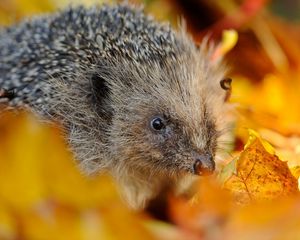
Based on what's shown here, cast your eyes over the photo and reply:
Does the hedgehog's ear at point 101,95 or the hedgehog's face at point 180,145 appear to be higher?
the hedgehog's ear at point 101,95

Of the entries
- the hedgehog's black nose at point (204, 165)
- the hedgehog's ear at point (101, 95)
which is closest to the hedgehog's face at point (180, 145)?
the hedgehog's black nose at point (204, 165)

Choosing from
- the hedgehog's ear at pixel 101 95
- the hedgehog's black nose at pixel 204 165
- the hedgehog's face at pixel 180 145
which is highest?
the hedgehog's ear at pixel 101 95

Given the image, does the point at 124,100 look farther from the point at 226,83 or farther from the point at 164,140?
the point at 226,83

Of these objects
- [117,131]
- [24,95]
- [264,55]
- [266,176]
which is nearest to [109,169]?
[117,131]

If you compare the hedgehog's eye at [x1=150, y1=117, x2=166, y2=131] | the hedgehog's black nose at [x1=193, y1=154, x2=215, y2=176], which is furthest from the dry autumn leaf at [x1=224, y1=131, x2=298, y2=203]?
the hedgehog's eye at [x1=150, y1=117, x2=166, y2=131]

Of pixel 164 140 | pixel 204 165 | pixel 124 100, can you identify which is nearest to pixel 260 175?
pixel 204 165

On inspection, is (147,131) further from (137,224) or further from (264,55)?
(264,55)

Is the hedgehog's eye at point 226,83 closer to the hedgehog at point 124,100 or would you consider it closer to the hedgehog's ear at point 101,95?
the hedgehog at point 124,100
